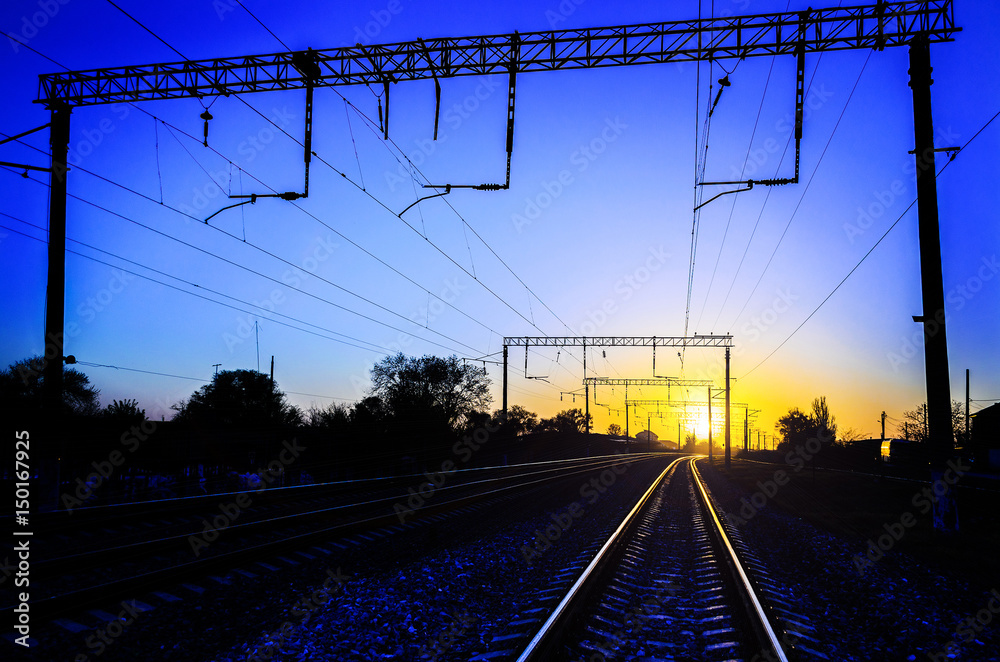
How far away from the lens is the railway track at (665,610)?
6027mm

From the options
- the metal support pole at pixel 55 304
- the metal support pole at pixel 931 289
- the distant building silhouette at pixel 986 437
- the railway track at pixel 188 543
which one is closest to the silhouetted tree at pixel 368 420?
the railway track at pixel 188 543

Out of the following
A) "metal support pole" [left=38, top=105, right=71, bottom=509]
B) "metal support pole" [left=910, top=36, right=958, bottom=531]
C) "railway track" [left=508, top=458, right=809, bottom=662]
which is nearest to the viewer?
"railway track" [left=508, top=458, right=809, bottom=662]

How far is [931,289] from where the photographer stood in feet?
49.9

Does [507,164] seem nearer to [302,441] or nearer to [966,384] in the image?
[302,441]

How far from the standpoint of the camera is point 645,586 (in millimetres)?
8828

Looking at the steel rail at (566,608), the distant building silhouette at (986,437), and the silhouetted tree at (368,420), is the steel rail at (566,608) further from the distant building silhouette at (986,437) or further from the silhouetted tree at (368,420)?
the distant building silhouette at (986,437)

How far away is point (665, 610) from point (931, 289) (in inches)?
492

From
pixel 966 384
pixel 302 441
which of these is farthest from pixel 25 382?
pixel 966 384

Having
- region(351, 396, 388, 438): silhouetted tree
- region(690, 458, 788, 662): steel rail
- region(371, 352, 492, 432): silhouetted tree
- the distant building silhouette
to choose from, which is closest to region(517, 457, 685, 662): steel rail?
region(690, 458, 788, 662): steel rail

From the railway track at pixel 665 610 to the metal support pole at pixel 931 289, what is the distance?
5.99 m

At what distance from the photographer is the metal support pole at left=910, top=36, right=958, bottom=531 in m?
14.2

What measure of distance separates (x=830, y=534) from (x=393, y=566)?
33.8 feet

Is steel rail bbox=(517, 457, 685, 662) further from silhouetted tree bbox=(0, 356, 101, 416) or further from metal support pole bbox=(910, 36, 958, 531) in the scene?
silhouetted tree bbox=(0, 356, 101, 416)

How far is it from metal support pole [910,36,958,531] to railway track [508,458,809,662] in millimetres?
5990
